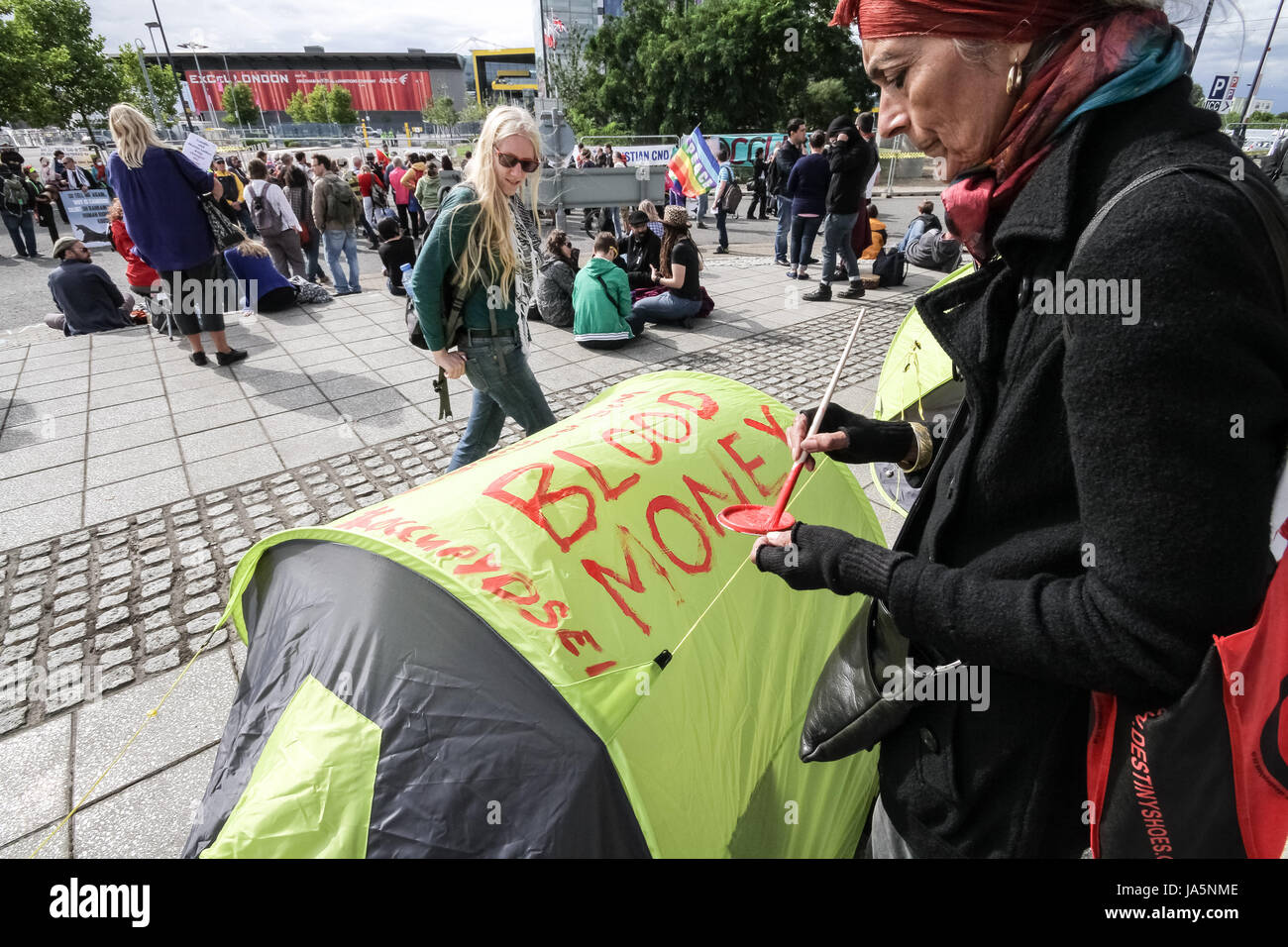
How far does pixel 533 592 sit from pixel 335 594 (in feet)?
1.67

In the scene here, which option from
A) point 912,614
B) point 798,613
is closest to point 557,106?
point 798,613

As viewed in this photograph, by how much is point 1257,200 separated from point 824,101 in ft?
109

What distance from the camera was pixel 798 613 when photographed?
7.07ft

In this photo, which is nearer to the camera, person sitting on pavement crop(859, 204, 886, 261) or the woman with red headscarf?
the woman with red headscarf

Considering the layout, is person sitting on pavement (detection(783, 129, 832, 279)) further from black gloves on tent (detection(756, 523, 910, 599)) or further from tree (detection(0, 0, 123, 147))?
tree (detection(0, 0, 123, 147))

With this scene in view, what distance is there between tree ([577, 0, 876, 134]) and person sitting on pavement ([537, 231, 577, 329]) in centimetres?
2495

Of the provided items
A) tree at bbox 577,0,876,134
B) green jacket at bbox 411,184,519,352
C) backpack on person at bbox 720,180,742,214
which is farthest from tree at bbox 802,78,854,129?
green jacket at bbox 411,184,519,352

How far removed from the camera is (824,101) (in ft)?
95.6

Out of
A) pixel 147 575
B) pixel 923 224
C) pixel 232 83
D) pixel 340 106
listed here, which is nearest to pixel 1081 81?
pixel 147 575

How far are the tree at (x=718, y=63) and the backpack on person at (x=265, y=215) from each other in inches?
981

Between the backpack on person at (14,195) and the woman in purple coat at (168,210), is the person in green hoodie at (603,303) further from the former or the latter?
the backpack on person at (14,195)

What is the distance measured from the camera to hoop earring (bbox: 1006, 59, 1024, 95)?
819 millimetres

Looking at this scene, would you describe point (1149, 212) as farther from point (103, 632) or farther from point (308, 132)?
point (308, 132)

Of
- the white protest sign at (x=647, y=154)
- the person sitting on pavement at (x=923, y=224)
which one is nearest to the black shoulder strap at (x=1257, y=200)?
the person sitting on pavement at (x=923, y=224)
